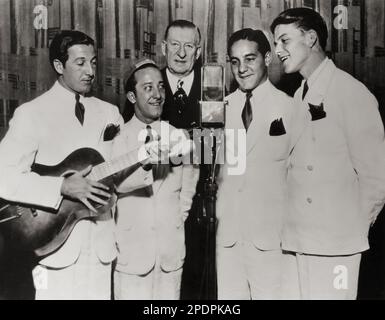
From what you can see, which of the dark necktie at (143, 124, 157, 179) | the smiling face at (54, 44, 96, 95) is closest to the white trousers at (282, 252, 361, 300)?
the dark necktie at (143, 124, 157, 179)

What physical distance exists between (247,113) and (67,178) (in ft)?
3.67

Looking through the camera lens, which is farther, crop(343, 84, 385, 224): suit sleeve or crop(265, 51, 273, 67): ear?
crop(265, 51, 273, 67): ear

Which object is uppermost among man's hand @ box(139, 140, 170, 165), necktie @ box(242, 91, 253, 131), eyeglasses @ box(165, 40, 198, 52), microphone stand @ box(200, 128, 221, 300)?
eyeglasses @ box(165, 40, 198, 52)

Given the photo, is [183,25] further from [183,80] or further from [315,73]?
[315,73]

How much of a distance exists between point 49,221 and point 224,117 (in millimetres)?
1189

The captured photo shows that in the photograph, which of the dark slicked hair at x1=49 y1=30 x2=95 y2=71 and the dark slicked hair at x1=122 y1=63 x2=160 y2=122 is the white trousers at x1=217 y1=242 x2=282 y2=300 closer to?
the dark slicked hair at x1=122 y1=63 x2=160 y2=122

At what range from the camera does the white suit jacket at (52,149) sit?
2.86 metres

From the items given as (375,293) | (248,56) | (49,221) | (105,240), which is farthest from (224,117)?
(375,293)

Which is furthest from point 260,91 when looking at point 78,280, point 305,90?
point 78,280

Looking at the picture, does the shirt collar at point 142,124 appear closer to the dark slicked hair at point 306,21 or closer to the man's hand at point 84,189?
the man's hand at point 84,189

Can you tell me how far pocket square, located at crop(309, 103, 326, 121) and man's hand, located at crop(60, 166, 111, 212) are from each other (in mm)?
1264

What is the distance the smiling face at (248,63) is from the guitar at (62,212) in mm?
777

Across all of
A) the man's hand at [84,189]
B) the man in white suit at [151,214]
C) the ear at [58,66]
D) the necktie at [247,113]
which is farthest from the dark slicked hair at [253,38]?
the man's hand at [84,189]

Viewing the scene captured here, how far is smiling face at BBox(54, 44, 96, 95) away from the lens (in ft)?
9.58
